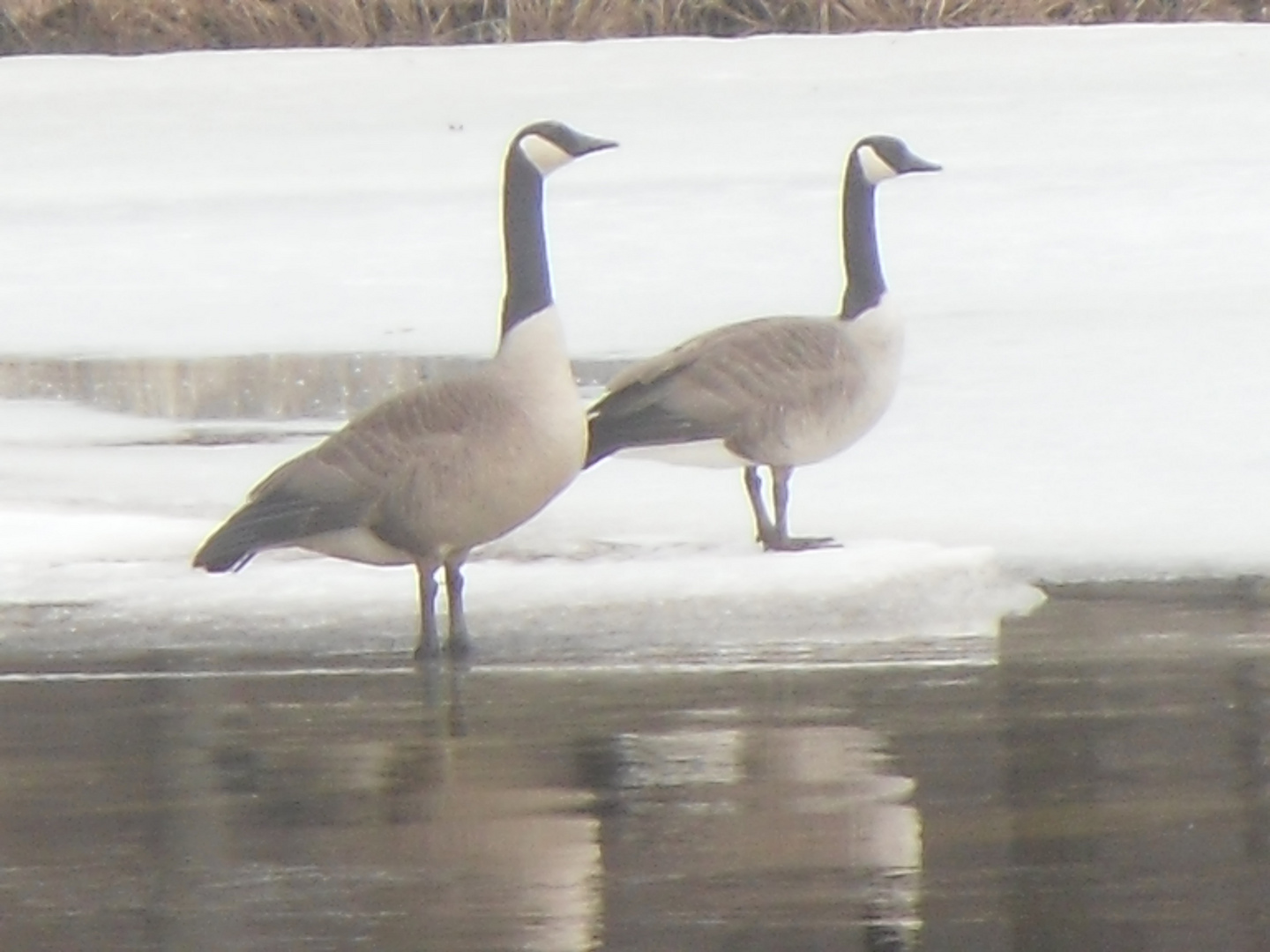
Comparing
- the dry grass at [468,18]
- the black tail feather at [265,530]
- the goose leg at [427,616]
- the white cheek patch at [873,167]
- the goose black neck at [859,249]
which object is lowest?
the goose leg at [427,616]

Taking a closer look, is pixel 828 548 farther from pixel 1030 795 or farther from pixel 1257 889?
pixel 1257 889

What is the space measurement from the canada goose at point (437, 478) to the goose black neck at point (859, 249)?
1.77m

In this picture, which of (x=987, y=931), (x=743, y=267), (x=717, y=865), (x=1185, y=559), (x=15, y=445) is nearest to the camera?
(x=987, y=931)

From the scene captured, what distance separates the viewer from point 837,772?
5.05 m

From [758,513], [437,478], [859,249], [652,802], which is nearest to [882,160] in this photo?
[859,249]

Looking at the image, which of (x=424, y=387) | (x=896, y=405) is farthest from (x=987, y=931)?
(x=896, y=405)

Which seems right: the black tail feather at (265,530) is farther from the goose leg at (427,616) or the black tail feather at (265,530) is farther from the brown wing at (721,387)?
the brown wing at (721,387)

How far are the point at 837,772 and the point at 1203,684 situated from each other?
1.10 meters

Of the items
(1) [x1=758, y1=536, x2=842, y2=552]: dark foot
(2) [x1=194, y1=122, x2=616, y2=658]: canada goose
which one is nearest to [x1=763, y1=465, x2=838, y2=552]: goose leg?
(1) [x1=758, y1=536, x2=842, y2=552]: dark foot

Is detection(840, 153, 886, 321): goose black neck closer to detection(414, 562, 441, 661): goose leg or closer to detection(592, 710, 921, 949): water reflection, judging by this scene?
detection(414, 562, 441, 661): goose leg

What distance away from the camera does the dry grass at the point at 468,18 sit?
800 inches

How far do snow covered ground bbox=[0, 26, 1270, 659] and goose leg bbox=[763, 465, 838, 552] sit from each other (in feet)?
0.35

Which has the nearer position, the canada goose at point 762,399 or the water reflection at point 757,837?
the water reflection at point 757,837

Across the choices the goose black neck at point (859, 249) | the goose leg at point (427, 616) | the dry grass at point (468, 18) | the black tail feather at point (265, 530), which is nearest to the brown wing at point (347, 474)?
the black tail feather at point (265, 530)
